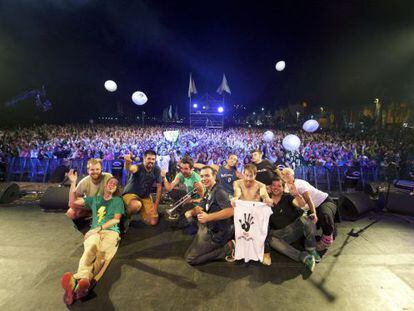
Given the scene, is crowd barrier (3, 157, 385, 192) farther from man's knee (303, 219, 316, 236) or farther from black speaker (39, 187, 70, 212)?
man's knee (303, 219, 316, 236)

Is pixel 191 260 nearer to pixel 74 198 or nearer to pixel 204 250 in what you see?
pixel 204 250

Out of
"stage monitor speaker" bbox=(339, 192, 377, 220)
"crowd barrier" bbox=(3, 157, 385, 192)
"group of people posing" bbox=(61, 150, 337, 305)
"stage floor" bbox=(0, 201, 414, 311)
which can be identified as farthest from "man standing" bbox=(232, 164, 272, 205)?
"crowd barrier" bbox=(3, 157, 385, 192)

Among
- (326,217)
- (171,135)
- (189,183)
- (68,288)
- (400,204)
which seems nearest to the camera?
(68,288)

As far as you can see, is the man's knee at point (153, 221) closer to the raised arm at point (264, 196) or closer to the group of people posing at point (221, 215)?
the group of people posing at point (221, 215)

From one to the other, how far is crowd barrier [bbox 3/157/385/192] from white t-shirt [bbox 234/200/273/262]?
6.71 m

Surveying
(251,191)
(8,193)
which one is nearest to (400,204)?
(251,191)

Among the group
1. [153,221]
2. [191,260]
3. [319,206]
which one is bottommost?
[191,260]

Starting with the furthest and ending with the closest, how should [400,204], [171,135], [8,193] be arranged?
1. [171,135]
2. [8,193]
3. [400,204]

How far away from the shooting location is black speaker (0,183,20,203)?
7.07 metres

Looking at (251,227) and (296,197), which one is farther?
(296,197)

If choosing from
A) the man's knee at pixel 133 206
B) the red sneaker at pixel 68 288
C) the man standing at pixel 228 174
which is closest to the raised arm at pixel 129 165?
the man's knee at pixel 133 206

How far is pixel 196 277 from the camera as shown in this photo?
150 inches

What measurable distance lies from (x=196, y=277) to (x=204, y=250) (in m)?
0.48

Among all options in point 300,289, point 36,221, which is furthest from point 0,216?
point 300,289
